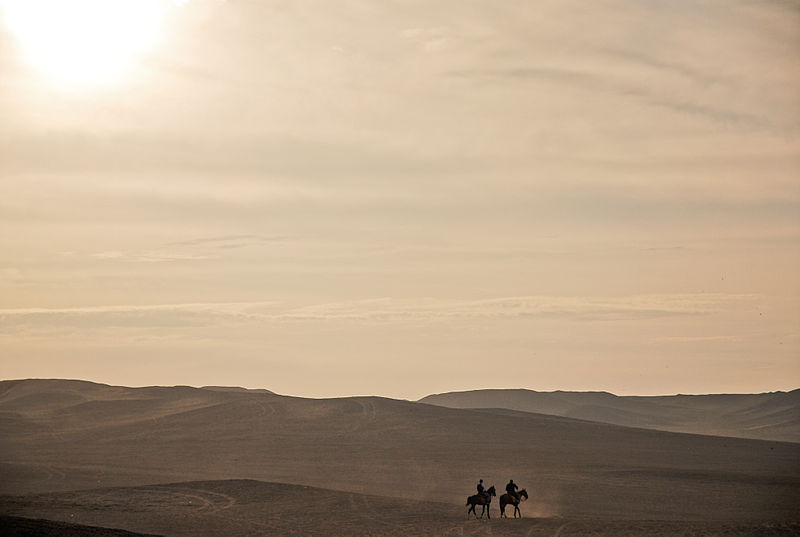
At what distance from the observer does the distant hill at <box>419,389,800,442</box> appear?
419 ft

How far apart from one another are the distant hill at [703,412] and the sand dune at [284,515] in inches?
3204

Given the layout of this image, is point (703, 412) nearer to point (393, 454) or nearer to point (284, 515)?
point (393, 454)

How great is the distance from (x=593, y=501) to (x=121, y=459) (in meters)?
31.8

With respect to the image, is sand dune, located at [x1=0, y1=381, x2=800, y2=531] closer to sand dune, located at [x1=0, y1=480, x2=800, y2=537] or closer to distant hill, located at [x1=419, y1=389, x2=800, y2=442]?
sand dune, located at [x1=0, y1=480, x2=800, y2=537]

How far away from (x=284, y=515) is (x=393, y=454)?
28516mm

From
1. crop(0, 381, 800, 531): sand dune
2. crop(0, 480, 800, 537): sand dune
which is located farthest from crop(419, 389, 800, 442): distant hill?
crop(0, 480, 800, 537): sand dune

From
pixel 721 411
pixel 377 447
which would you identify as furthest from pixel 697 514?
pixel 721 411

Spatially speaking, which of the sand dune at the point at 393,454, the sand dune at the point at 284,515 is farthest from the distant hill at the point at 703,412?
the sand dune at the point at 284,515

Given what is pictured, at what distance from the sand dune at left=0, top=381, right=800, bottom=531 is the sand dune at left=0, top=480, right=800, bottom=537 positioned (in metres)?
5.45

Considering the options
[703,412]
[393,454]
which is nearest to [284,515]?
[393,454]

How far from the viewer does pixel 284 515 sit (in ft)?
119

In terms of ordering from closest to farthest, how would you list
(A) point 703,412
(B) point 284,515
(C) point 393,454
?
1. (B) point 284,515
2. (C) point 393,454
3. (A) point 703,412

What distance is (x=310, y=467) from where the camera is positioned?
191 ft

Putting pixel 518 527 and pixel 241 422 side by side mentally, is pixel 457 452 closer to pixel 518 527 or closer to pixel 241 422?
pixel 241 422
